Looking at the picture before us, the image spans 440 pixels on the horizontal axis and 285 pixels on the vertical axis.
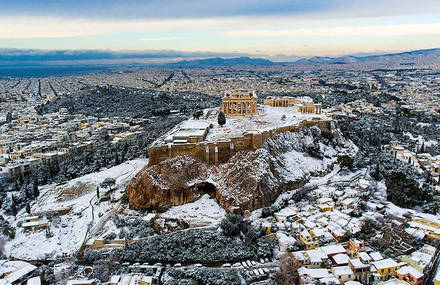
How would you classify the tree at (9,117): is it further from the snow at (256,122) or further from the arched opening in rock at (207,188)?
the arched opening in rock at (207,188)

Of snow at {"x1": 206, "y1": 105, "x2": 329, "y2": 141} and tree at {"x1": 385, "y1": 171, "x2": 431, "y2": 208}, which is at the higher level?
snow at {"x1": 206, "y1": 105, "x2": 329, "y2": 141}

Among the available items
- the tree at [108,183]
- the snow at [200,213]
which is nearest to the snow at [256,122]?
the snow at [200,213]

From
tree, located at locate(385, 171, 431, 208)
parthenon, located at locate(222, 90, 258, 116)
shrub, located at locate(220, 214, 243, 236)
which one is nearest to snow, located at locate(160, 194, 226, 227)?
shrub, located at locate(220, 214, 243, 236)

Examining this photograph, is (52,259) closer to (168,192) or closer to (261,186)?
(168,192)

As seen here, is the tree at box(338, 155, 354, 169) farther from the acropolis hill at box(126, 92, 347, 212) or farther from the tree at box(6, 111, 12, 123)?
the tree at box(6, 111, 12, 123)

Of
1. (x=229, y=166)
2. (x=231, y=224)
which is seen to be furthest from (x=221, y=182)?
(x=231, y=224)
